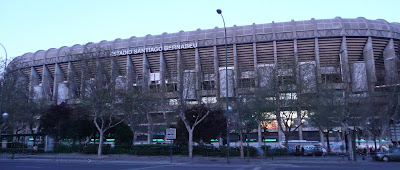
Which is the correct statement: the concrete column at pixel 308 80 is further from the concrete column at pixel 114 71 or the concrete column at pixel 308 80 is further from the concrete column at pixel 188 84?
the concrete column at pixel 114 71

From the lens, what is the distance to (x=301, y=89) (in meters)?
34.7

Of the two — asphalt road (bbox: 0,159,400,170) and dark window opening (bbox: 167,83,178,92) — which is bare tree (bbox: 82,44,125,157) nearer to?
dark window opening (bbox: 167,83,178,92)

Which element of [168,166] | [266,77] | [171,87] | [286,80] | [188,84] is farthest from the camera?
[266,77]

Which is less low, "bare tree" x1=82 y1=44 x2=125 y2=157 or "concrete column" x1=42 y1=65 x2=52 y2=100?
"concrete column" x1=42 y1=65 x2=52 y2=100

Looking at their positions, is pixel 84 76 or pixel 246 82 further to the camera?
pixel 246 82

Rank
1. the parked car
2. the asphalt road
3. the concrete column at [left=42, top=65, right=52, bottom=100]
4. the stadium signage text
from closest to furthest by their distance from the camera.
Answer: the asphalt road → the parked car → the stadium signage text → the concrete column at [left=42, top=65, right=52, bottom=100]

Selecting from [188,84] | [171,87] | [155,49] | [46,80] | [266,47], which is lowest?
[171,87]

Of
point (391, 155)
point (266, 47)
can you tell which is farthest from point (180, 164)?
point (266, 47)

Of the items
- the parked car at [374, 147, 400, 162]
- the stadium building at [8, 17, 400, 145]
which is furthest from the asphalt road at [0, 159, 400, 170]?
the stadium building at [8, 17, 400, 145]

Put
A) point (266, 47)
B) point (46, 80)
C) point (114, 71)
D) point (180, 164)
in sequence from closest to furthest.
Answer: point (180, 164), point (114, 71), point (266, 47), point (46, 80)

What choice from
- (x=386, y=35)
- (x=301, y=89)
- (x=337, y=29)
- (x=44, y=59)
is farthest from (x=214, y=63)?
(x=44, y=59)

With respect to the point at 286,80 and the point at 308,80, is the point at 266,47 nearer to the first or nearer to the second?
the point at 286,80

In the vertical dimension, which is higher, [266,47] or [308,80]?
[266,47]

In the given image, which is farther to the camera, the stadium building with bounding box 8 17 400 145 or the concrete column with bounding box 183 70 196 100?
the stadium building with bounding box 8 17 400 145
